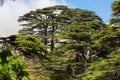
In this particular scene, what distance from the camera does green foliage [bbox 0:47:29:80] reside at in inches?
462

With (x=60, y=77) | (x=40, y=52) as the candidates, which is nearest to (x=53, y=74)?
(x=60, y=77)

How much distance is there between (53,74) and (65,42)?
3.15 meters

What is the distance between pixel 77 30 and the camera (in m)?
36.8

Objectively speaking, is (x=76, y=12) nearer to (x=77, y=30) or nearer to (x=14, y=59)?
(x=77, y=30)

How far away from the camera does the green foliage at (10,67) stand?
11.7 m

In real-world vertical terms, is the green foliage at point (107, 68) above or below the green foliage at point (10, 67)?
below

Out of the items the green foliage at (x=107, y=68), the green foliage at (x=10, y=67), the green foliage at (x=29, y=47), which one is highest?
the green foliage at (x=29, y=47)

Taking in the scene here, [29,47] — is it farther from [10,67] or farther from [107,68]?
[107,68]

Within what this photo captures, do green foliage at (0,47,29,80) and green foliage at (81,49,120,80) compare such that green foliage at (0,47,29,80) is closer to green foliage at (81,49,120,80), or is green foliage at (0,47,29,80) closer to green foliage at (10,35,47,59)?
green foliage at (10,35,47,59)

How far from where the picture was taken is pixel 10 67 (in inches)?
476

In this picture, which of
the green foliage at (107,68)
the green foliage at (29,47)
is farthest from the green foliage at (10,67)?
the green foliage at (107,68)

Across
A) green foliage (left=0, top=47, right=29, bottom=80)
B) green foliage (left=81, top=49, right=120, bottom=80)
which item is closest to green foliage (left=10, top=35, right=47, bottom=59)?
green foliage (left=0, top=47, right=29, bottom=80)

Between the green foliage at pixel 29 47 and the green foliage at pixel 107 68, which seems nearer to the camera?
the green foliage at pixel 29 47

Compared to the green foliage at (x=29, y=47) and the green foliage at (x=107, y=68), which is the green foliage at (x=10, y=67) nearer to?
the green foliage at (x=29, y=47)
